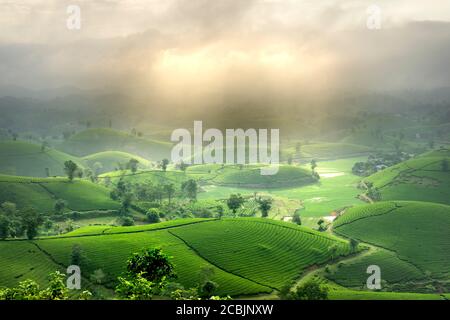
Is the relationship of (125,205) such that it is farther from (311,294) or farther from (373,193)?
(373,193)

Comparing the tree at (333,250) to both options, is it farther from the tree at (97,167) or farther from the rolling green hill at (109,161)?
the tree at (97,167)

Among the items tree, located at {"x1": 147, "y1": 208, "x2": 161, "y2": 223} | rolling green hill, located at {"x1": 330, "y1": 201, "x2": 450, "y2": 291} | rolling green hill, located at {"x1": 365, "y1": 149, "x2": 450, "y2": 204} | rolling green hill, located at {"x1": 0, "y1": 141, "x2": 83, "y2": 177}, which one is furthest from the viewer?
rolling green hill, located at {"x1": 0, "y1": 141, "x2": 83, "y2": 177}

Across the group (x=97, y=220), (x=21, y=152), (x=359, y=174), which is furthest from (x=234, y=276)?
(x=21, y=152)

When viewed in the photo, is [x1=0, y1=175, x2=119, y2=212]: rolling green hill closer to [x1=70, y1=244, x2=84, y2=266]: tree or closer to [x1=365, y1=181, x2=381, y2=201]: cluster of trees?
[x1=70, y1=244, x2=84, y2=266]: tree

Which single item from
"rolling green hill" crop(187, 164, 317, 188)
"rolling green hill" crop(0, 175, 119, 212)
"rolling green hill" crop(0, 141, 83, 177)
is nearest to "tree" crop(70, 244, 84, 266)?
"rolling green hill" crop(0, 175, 119, 212)

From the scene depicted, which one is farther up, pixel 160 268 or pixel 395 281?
pixel 160 268
